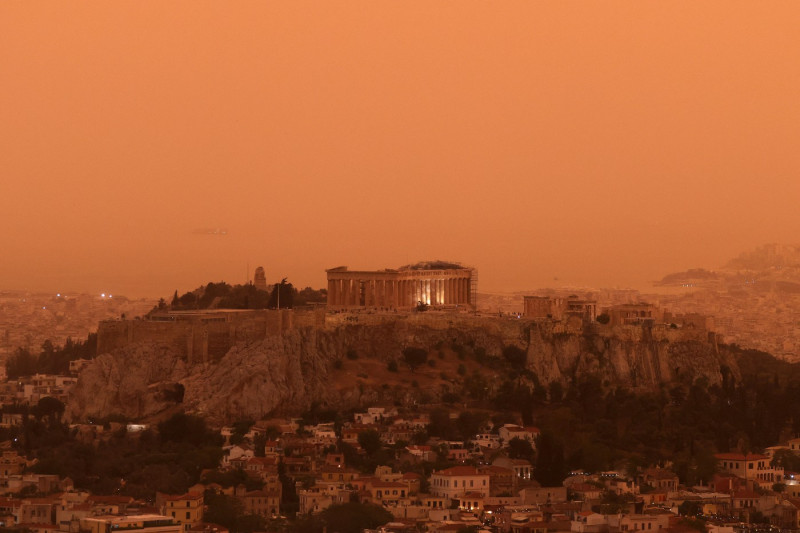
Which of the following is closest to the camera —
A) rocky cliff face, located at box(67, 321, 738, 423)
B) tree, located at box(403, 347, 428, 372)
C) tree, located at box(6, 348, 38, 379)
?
rocky cliff face, located at box(67, 321, 738, 423)

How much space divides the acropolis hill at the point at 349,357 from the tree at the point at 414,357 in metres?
0.20

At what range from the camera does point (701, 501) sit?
207 feet

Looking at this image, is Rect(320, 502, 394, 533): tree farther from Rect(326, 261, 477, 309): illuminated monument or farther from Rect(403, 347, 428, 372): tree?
Rect(326, 261, 477, 309): illuminated monument

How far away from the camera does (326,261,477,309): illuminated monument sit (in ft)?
284

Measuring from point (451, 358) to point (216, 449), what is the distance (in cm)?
1476

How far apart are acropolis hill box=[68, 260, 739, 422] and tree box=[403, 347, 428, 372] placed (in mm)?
201

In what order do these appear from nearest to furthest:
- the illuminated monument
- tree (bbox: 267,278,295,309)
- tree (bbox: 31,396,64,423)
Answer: tree (bbox: 31,396,64,423), tree (bbox: 267,278,295,309), the illuminated monument

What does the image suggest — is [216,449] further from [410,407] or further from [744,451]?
[744,451]

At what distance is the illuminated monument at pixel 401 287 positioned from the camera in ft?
284

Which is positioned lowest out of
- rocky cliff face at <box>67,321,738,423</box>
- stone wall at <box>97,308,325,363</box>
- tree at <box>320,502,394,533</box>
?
tree at <box>320,502,394,533</box>

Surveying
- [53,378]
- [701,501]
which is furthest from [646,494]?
[53,378]

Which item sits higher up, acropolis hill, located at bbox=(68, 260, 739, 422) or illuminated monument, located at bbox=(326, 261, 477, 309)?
illuminated monument, located at bbox=(326, 261, 477, 309)

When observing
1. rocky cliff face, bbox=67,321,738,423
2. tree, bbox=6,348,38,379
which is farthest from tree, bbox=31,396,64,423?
tree, bbox=6,348,38,379

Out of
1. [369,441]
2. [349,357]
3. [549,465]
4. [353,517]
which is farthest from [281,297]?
[353,517]
